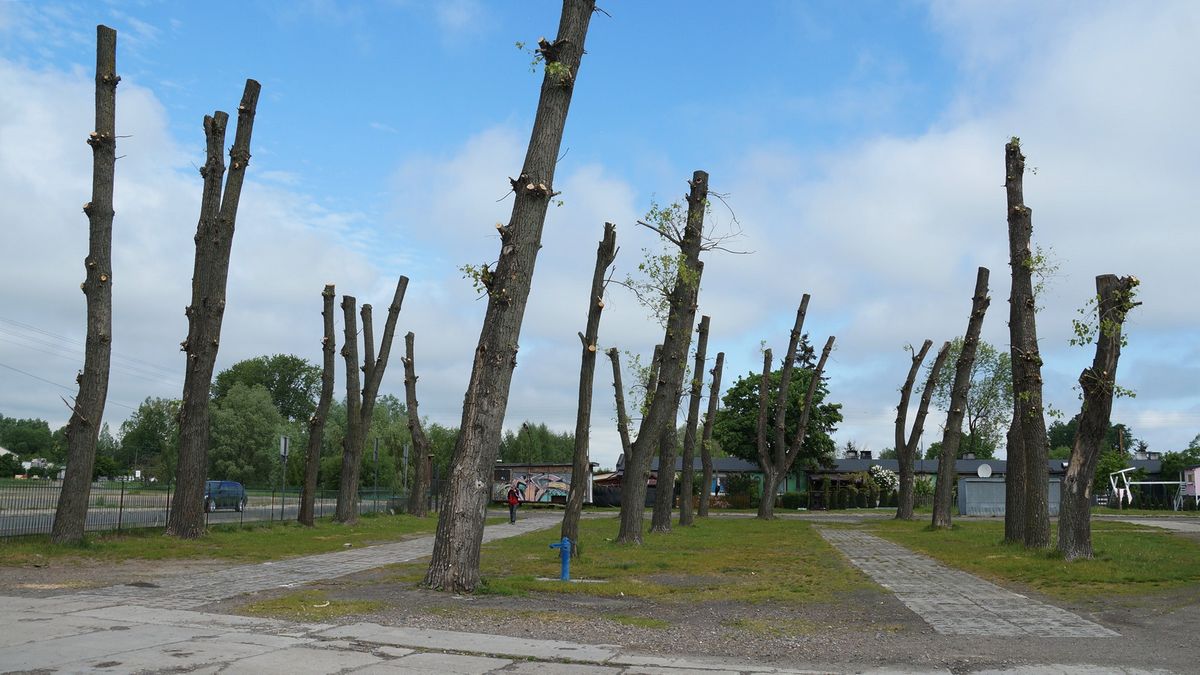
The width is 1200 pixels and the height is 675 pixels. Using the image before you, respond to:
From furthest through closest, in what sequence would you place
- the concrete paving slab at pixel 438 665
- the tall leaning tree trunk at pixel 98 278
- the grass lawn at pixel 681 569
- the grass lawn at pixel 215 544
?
the tall leaning tree trunk at pixel 98 278, the grass lawn at pixel 215 544, the grass lawn at pixel 681 569, the concrete paving slab at pixel 438 665

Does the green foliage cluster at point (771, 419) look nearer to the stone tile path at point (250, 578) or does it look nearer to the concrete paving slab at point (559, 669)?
the stone tile path at point (250, 578)

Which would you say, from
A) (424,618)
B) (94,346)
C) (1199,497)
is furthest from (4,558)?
(1199,497)

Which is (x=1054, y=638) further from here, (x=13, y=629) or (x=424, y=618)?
(x=13, y=629)

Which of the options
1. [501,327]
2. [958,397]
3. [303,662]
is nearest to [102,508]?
[501,327]

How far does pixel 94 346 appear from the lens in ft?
63.8

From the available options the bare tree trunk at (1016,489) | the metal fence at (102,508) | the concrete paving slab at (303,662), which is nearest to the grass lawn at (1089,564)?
the bare tree trunk at (1016,489)

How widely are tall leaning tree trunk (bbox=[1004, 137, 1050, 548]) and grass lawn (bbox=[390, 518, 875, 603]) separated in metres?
4.34

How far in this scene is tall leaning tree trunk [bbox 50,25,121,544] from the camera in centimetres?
1912

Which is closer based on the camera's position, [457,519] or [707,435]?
[457,519]

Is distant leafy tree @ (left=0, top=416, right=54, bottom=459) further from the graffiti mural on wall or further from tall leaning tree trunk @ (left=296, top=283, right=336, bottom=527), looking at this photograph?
tall leaning tree trunk @ (left=296, top=283, right=336, bottom=527)

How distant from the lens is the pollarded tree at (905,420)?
133 ft

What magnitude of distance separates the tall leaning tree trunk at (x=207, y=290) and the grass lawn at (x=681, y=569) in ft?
23.4

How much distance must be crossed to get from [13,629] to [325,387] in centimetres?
2486

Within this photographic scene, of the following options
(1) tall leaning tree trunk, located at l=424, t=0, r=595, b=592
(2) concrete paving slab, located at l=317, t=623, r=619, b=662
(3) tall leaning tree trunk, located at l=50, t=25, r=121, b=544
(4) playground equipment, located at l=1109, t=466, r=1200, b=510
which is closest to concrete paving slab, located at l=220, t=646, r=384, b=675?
(2) concrete paving slab, located at l=317, t=623, r=619, b=662
